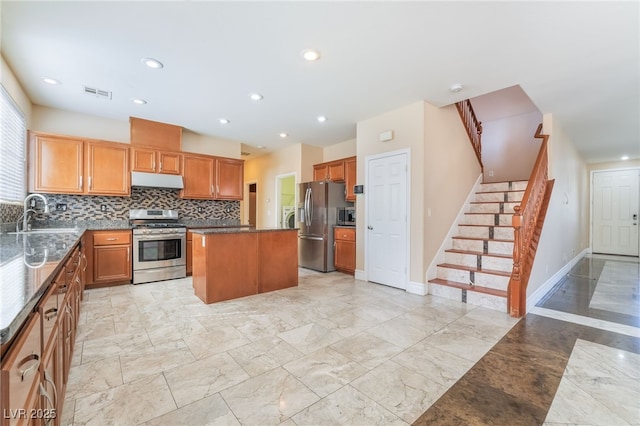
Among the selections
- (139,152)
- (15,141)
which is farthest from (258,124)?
(15,141)

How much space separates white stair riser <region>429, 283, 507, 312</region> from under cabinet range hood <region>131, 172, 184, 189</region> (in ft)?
14.9

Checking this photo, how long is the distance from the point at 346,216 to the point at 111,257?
3986 mm

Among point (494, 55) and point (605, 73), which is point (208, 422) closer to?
point (494, 55)

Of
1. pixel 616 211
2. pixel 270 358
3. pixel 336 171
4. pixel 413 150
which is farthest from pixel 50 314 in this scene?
pixel 616 211

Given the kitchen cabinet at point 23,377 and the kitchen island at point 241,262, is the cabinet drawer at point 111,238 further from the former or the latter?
the kitchen cabinet at point 23,377

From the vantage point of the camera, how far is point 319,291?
4.00 meters

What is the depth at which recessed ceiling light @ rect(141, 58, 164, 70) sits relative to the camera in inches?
114

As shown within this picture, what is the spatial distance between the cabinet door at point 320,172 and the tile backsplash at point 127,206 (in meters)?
1.90

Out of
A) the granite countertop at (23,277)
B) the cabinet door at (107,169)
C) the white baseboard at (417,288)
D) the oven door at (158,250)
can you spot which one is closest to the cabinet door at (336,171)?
the white baseboard at (417,288)

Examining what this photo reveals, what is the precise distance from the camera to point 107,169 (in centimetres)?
441

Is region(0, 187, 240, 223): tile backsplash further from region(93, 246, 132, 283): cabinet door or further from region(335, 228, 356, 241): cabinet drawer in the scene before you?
region(335, 228, 356, 241): cabinet drawer

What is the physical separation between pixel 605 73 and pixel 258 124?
15.4 ft

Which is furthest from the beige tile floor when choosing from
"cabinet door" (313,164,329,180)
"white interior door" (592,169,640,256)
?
"white interior door" (592,169,640,256)

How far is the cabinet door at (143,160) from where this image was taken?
4605 millimetres
